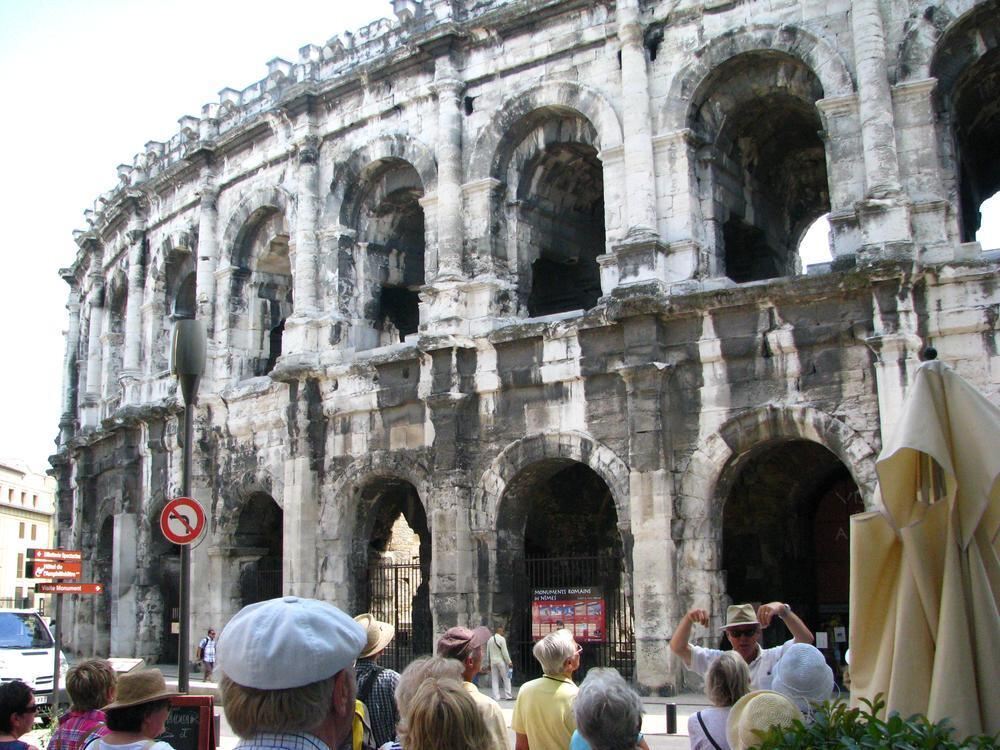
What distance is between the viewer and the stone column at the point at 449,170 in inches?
687

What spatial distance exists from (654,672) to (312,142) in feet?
35.4

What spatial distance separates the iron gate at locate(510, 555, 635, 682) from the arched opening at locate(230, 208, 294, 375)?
22.8ft

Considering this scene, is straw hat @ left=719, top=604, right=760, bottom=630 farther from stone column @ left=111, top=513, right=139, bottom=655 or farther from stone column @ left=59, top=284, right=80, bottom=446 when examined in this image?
stone column @ left=59, top=284, right=80, bottom=446

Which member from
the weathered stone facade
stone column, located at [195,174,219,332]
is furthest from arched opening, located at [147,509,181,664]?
stone column, located at [195,174,219,332]

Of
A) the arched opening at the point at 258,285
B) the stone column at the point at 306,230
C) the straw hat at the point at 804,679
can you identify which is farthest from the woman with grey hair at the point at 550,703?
the arched opening at the point at 258,285

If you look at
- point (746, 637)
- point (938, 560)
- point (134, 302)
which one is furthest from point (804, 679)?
point (134, 302)

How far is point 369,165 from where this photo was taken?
19219 millimetres

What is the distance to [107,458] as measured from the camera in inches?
1009

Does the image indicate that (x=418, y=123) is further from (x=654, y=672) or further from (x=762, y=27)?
(x=654, y=672)

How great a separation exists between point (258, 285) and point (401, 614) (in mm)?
6784

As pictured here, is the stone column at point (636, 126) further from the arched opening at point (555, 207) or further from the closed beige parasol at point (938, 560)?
the closed beige parasol at point (938, 560)

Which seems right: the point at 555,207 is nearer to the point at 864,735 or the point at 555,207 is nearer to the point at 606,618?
the point at 606,618

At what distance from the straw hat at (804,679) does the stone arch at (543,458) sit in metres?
10.0

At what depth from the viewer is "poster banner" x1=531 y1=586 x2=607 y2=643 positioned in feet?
51.5
